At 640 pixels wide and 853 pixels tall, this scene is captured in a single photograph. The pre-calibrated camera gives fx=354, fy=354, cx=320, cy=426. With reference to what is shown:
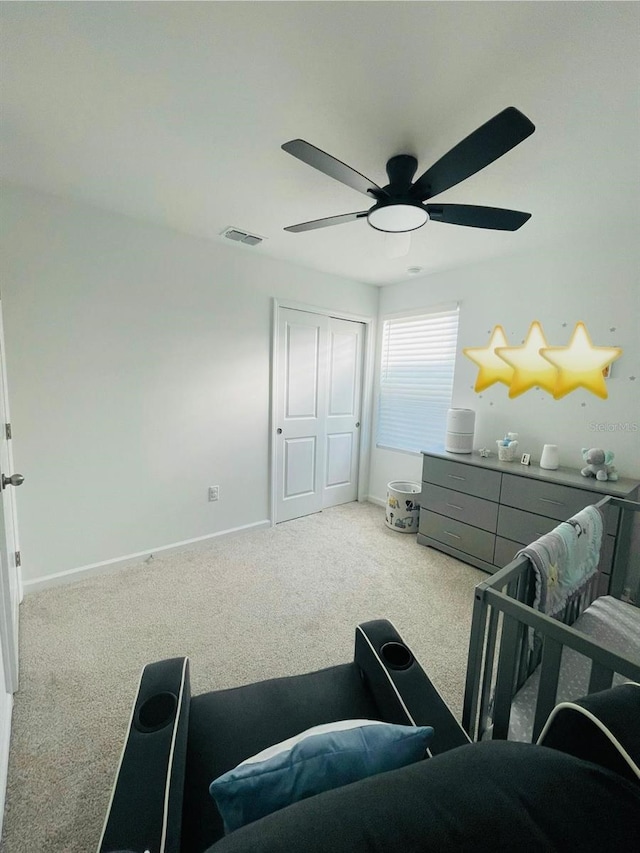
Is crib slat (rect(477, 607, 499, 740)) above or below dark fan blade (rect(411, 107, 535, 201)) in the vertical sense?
below

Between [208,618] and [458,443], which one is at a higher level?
[458,443]

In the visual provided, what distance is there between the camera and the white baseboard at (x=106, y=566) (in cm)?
227

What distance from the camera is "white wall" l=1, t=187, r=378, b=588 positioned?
2.14m

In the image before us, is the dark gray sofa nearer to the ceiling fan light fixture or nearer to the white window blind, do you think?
the ceiling fan light fixture

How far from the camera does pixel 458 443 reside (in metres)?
2.97

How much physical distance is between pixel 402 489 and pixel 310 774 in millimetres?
3118

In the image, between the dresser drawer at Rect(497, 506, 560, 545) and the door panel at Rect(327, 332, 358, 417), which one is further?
the door panel at Rect(327, 332, 358, 417)

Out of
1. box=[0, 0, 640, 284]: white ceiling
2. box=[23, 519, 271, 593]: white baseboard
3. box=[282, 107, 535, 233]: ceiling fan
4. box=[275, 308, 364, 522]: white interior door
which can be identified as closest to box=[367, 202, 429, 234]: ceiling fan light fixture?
box=[282, 107, 535, 233]: ceiling fan

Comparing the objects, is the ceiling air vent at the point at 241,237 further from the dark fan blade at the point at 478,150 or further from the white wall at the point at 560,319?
the white wall at the point at 560,319

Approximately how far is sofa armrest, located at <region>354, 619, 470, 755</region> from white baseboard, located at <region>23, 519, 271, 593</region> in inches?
77.6

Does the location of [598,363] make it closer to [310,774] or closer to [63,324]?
[310,774]

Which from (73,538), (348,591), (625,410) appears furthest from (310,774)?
(625,410)

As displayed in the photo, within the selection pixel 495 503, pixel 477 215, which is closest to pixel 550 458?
pixel 495 503

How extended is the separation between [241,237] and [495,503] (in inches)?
107
